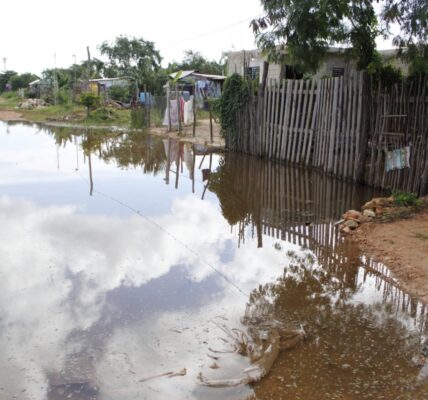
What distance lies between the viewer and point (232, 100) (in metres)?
15.2

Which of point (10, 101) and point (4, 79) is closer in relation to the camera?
point (10, 101)

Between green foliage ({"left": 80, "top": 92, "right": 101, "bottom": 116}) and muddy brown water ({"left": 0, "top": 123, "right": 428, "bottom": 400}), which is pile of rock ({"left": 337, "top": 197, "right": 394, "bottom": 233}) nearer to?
muddy brown water ({"left": 0, "top": 123, "right": 428, "bottom": 400})

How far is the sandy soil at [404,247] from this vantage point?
17.2ft

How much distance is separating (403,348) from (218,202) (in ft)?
18.4

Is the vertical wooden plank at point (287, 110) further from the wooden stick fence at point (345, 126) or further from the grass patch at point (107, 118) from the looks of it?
the grass patch at point (107, 118)

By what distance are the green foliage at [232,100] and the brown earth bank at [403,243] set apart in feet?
25.4

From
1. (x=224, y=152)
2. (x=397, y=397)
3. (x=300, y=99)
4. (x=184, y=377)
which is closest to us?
(x=397, y=397)

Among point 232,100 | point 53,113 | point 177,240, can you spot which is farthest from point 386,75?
point 53,113

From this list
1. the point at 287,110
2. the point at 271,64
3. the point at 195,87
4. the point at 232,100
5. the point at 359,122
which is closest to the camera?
the point at 359,122

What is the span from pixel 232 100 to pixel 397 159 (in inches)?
279

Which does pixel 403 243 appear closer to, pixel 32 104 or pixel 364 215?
pixel 364 215

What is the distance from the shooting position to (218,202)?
366 inches

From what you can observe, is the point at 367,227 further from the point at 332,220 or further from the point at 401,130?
the point at 401,130

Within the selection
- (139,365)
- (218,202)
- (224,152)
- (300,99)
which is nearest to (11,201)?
(218,202)
